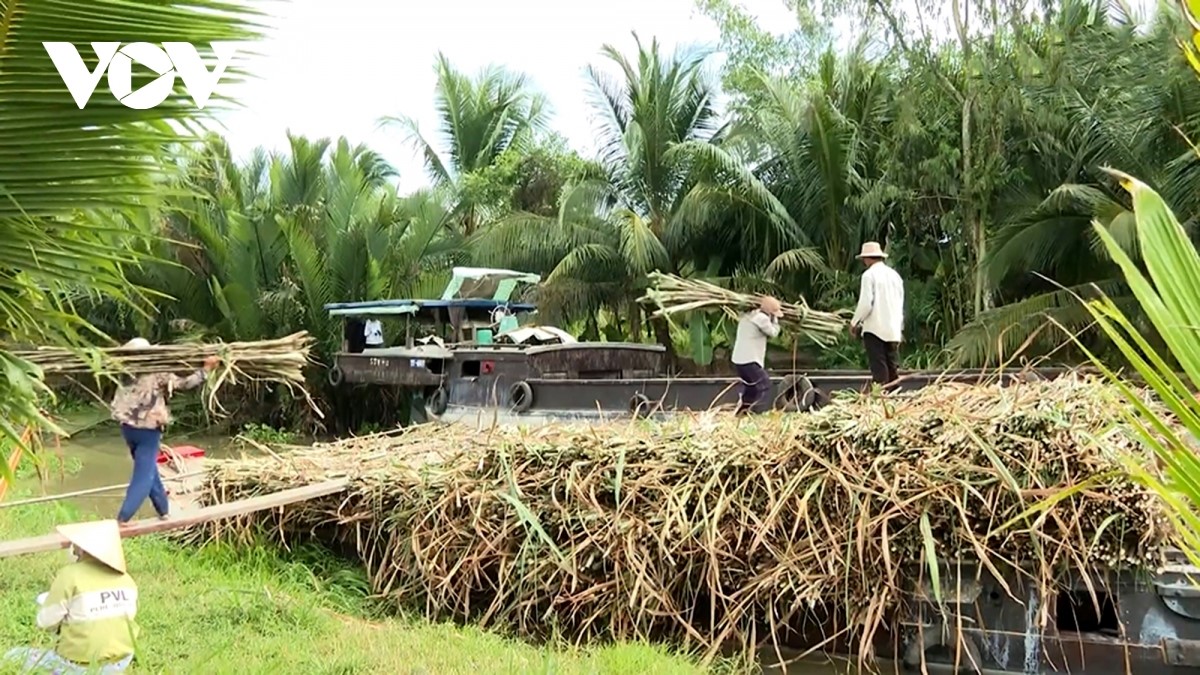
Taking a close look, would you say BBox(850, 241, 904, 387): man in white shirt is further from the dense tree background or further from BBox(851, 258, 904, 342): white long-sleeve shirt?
the dense tree background

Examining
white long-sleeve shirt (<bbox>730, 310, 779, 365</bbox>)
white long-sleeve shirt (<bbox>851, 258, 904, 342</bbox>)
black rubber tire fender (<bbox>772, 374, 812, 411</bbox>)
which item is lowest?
black rubber tire fender (<bbox>772, 374, 812, 411</bbox>)

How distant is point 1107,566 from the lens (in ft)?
18.0

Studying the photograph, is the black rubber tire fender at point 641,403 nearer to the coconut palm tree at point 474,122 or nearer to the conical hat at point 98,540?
the conical hat at point 98,540

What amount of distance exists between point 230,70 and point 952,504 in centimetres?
475

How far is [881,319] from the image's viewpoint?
8.52 metres

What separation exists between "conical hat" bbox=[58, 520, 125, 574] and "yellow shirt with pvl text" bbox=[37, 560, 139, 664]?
0.05m

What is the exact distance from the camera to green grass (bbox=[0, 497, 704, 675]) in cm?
547

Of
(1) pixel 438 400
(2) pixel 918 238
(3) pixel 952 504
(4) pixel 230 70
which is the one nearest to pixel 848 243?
(2) pixel 918 238

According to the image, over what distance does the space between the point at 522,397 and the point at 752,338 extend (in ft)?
12.2

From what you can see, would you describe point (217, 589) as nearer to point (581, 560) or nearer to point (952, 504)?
point (581, 560)

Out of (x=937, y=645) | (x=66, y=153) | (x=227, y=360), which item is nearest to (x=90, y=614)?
(x=227, y=360)

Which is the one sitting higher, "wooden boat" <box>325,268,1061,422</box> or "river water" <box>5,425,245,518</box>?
"wooden boat" <box>325,268,1061,422</box>

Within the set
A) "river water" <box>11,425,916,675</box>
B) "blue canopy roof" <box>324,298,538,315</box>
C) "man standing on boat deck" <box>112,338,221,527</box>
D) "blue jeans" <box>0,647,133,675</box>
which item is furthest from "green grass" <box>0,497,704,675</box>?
"blue canopy roof" <box>324,298,538,315</box>

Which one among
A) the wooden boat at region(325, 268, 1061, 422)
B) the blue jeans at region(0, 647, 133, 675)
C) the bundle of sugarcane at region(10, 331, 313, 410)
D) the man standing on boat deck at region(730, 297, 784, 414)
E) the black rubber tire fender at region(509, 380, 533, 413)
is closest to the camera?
the blue jeans at region(0, 647, 133, 675)
